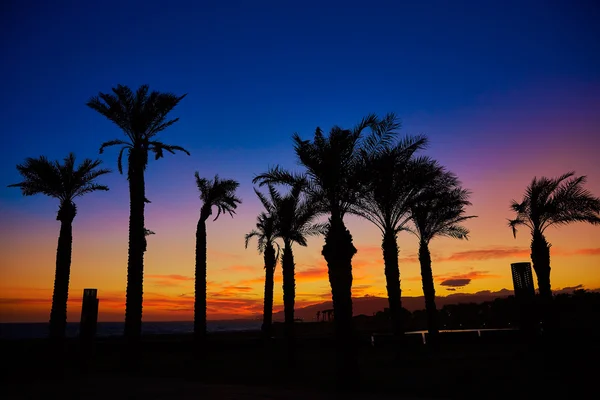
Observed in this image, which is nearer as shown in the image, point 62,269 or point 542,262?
point 62,269

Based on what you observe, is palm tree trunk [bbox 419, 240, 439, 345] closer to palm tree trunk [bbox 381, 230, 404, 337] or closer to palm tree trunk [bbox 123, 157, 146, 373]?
palm tree trunk [bbox 381, 230, 404, 337]

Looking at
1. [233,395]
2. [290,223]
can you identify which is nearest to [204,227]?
[290,223]

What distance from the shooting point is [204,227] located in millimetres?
23953

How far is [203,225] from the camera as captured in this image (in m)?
24.0

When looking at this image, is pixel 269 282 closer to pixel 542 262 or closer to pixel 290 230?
pixel 290 230

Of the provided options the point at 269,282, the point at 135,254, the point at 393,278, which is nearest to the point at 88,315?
the point at 135,254

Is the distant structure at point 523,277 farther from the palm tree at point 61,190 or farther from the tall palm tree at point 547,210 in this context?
the palm tree at point 61,190

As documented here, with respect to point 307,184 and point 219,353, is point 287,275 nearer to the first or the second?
point 219,353

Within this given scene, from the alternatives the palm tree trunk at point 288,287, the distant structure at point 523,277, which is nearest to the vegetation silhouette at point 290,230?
the palm tree trunk at point 288,287

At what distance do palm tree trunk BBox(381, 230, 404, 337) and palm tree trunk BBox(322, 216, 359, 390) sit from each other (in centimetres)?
661

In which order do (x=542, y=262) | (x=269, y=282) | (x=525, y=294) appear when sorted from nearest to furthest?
(x=525, y=294) < (x=542, y=262) < (x=269, y=282)

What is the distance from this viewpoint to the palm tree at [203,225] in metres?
22.9

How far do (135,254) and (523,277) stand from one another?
17291 mm

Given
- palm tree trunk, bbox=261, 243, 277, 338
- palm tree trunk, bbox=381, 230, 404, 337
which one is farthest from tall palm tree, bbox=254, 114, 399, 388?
palm tree trunk, bbox=261, 243, 277, 338
